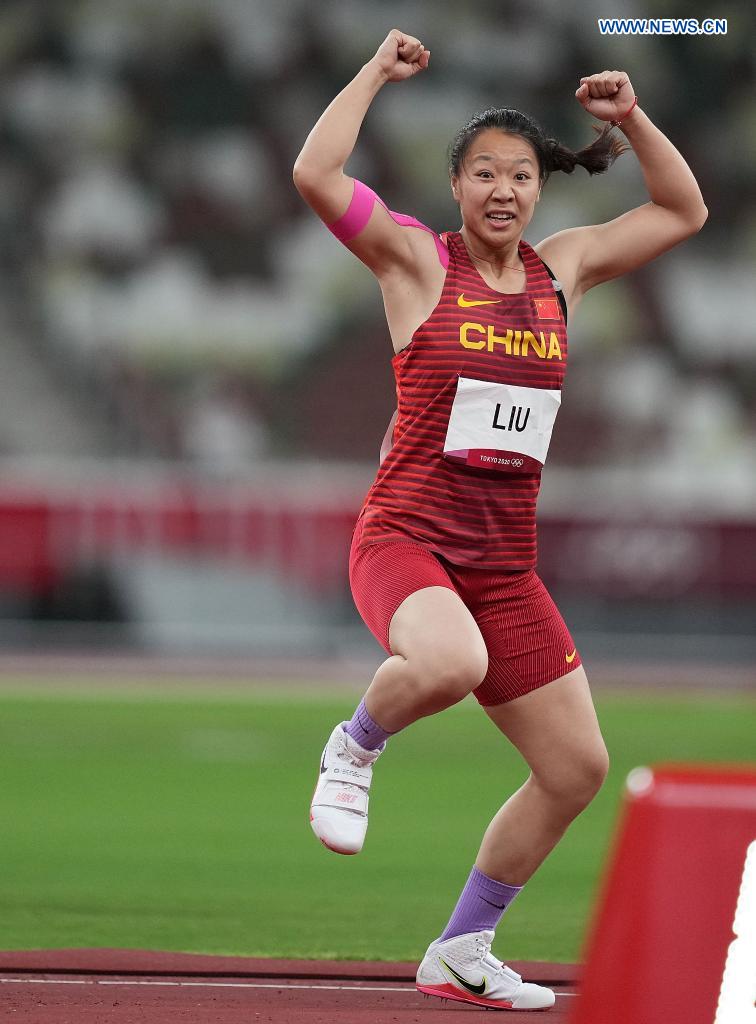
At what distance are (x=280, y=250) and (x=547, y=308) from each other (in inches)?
768

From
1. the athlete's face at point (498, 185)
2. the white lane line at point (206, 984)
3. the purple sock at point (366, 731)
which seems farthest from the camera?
the white lane line at point (206, 984)

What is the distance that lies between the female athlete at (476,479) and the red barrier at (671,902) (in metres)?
1.47

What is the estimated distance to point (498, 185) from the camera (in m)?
4.29

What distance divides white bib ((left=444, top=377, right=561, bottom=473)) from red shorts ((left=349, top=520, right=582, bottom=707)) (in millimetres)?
270

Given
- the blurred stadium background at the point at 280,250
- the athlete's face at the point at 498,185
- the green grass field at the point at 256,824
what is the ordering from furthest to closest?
1. the blurred stadium background at the point at 280,250
2. the green grass field at the point at 256,824
3. the athlete's face at the point at 498,185

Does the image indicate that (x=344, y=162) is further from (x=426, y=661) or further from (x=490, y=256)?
(x=426, y=661)

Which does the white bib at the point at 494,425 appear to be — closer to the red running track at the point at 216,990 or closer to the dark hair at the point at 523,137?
the dark hair at the point at 523,137

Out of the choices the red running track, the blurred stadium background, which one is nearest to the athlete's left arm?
the red running track

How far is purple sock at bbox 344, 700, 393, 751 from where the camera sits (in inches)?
160

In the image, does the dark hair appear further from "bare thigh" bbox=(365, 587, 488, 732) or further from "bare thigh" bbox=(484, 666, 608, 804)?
"bare thigh" bbox=(484, 666, 608, 804)

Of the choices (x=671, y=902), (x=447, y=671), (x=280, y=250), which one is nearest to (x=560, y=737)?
(x=447, y=671)

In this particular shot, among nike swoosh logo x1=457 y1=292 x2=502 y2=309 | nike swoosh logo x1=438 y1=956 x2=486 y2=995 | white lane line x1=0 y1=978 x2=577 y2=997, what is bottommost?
white lane line x1=0 y1=978 x2=577 y2=997

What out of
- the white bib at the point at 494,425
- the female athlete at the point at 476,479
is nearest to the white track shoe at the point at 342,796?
the female athlete at the point at 476,479

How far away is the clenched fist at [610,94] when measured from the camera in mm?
4562
